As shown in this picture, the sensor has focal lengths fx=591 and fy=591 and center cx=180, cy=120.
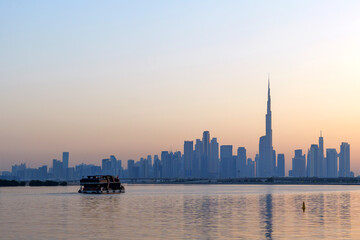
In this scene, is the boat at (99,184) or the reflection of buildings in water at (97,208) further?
the boat at (99,184)

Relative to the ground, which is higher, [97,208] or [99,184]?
[99,184]

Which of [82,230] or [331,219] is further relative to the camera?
[331,219]

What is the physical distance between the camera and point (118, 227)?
2427 inches

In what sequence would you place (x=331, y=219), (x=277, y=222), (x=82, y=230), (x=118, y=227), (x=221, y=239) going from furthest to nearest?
(x=331, y=219) < (x=277, y=222) < (x=118, y=227) < (x=82, y=230) < (x=221, y=239)

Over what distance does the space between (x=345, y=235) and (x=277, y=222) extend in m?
14.6

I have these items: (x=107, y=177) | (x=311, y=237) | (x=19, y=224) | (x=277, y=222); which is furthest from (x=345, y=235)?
(x=107, y=177)

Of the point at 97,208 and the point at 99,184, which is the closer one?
the point at 97,208

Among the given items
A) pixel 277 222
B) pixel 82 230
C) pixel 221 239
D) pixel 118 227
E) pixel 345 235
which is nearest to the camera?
pixel 221 239

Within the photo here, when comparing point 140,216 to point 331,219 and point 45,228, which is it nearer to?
point 45,228

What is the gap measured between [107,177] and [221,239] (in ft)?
466

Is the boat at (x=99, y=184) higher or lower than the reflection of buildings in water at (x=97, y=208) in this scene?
higher

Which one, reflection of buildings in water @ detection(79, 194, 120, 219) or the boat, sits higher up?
the boat

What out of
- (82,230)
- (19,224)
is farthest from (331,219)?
(19,224)

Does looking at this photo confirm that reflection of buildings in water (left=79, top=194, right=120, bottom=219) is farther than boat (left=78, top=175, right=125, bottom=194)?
No
